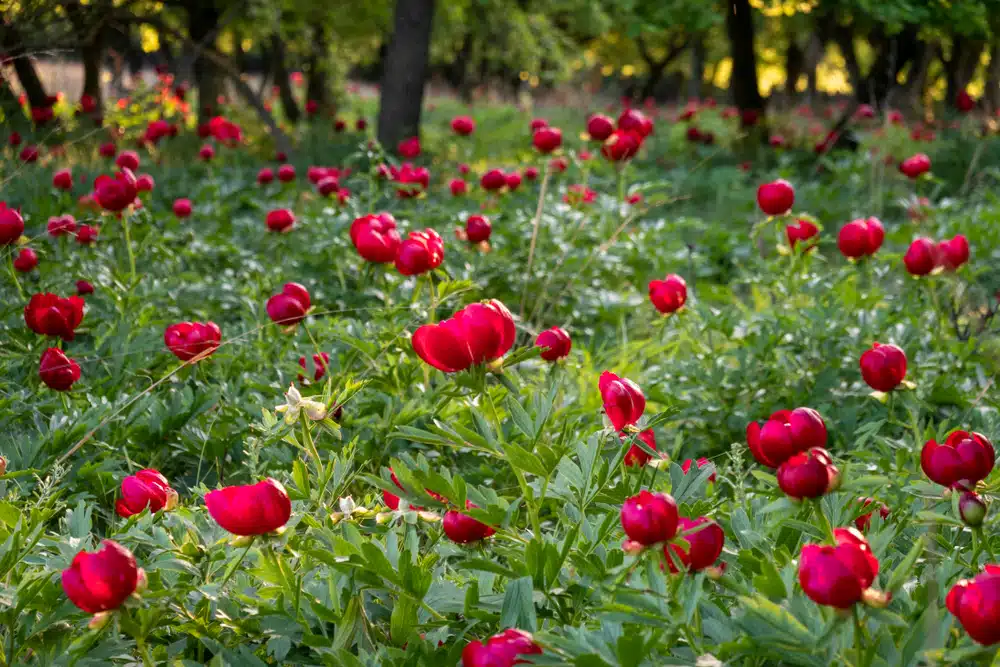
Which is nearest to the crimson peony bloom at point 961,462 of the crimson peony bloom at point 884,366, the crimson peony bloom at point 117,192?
the crimson peony bloom at point 884,366

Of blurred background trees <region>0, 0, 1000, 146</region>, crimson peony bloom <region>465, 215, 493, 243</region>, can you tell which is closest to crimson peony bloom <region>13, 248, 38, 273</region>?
blurred background trees <region>0, 0, 1000, 146</region>

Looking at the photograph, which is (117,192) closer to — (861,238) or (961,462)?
(861,238)

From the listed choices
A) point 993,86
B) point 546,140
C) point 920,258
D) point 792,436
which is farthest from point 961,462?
point 993,86

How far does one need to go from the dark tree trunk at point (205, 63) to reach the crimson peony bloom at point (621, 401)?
880 cm

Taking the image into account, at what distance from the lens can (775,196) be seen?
295 cm

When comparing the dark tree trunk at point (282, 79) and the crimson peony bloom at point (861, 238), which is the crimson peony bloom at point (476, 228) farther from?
the dark tree trunk at point (282, 79)

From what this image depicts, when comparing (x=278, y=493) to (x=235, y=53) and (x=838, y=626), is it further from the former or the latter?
(x=235, y=53)

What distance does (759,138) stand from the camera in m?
9.72

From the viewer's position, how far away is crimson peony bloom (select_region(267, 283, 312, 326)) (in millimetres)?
2145

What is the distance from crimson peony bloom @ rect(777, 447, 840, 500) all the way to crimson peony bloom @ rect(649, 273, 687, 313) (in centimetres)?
135

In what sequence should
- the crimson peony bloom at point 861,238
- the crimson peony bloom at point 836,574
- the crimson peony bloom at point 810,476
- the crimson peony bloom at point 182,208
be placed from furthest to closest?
the crimson peony bloom at point 182,208
the crimson peony bloom at point 861,238
the crimson peony bloom at point 810,476
the crimson peony bloom at point 836,574

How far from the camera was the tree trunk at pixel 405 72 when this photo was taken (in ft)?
24.8

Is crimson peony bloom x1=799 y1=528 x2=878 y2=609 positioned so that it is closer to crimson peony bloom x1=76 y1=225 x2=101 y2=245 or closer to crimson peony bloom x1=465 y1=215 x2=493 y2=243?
crimson peony bloom x1=465 y1=215 x2=493 y2=243

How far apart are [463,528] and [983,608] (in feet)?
2.21
